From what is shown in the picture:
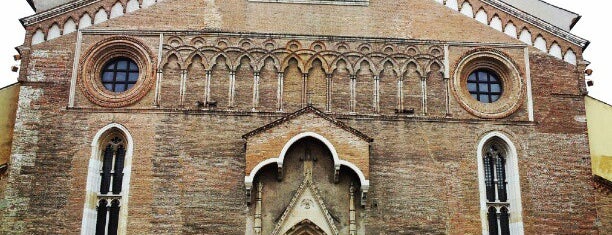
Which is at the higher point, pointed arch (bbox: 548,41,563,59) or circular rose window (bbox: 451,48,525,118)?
pointed arch (bbox: 548,41,563,59)

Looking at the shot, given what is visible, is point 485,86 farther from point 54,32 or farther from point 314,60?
point 54,32

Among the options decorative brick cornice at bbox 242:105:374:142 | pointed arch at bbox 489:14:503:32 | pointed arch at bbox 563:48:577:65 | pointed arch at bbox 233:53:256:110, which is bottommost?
decorative brick cornice at bbox 242:105:374:142

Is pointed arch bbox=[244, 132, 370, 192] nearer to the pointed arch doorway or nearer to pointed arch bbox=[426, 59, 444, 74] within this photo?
the pointed arch doorway

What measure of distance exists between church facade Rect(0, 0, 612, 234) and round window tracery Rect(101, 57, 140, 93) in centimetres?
3

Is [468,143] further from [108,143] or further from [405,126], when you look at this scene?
[108,143]

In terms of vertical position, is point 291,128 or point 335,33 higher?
point 335,33

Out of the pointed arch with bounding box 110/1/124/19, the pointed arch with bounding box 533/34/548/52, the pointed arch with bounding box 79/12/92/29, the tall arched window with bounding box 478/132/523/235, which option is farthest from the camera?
the pointed arch with bounding box 533/34/548/52

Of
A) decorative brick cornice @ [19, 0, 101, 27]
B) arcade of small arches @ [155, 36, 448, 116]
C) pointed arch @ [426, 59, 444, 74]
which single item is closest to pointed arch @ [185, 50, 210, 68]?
arcade of small arches @ [155, 36, 448, 116]

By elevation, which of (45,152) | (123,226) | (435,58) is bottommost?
(123,226)

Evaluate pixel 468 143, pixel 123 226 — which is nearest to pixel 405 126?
pixel 468 143

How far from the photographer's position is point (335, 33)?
17000 millimetres

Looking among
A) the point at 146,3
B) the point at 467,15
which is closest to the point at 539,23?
the point at 467,15

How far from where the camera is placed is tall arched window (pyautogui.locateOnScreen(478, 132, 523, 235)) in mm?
15680

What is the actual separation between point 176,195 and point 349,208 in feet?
11.7
